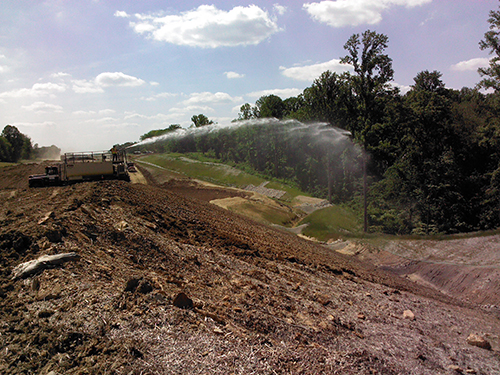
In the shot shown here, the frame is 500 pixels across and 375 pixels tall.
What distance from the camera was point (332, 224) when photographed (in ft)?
137

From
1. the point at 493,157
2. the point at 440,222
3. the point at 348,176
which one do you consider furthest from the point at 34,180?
the point at 348,176

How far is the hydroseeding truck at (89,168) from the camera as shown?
26.9m

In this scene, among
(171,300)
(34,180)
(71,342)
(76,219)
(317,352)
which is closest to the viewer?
(71,342)

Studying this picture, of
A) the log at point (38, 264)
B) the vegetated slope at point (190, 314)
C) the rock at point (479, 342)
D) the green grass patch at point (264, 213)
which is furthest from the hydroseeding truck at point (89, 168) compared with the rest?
the rock at point (479, 342)

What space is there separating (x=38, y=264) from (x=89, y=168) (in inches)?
799

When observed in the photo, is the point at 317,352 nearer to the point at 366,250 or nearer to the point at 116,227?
the point at 116,227

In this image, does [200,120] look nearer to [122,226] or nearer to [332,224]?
[332,224]

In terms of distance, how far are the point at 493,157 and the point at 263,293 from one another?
40.4 m

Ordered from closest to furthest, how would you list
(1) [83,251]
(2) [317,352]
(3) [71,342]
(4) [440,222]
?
(3) [71,342], (2) [317,352], (1) [83,251], (4) [440,222]

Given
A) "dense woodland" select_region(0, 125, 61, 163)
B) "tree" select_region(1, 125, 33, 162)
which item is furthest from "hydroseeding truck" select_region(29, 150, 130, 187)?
"tree" select_region(1, 125, 33, 162)

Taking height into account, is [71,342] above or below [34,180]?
below

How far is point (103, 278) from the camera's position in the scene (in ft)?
28.0

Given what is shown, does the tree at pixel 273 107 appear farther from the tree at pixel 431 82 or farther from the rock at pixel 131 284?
the rock at pixel 131 284

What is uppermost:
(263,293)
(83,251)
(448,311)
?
(83,251)
